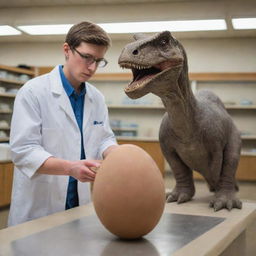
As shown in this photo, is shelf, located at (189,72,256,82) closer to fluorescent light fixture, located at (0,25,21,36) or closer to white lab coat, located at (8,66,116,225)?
fluorescent light fixture, located at (0,25,21,36)

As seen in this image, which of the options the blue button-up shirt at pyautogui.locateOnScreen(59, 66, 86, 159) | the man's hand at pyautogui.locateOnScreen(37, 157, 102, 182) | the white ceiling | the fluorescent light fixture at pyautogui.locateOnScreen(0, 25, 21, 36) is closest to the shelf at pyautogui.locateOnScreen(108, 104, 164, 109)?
the white ceiling

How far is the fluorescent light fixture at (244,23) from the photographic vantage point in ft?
21.0

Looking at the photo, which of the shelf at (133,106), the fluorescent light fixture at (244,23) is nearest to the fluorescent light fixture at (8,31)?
the shelf at (133,106)

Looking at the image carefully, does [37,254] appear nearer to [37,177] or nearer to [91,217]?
[91,217]

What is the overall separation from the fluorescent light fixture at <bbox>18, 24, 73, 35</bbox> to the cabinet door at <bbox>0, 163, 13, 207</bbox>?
276 centimetres

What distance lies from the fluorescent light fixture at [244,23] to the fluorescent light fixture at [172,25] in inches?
6.7

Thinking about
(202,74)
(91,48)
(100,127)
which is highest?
(202,74)

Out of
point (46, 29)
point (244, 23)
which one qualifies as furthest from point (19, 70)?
point (244, 23)

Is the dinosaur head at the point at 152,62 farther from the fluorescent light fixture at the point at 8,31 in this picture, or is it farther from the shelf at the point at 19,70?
the fluorescent light fixture at the point at 8,31

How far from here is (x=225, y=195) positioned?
228cm

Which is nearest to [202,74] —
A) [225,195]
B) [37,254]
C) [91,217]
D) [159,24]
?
[159,24]

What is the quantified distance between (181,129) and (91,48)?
602 mm

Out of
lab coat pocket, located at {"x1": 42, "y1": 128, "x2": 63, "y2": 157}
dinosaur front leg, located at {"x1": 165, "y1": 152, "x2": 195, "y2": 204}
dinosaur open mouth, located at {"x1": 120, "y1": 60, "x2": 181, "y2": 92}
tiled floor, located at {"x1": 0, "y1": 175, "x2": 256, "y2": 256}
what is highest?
dinosaur open mouth, located at {"x1": 120, "y1": 60, "x2": 181, "y2": 92}

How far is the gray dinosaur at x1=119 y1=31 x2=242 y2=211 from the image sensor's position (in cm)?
179
